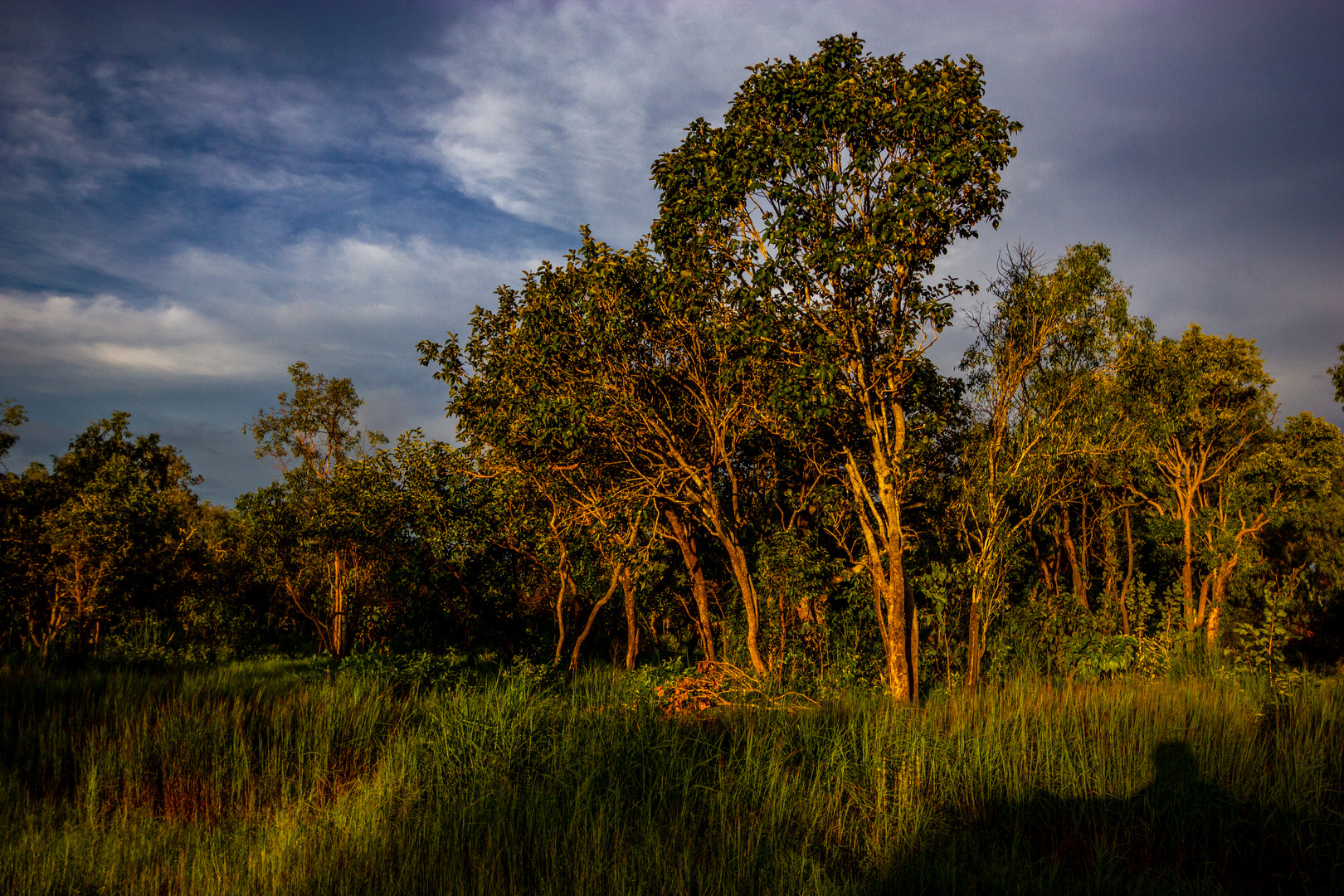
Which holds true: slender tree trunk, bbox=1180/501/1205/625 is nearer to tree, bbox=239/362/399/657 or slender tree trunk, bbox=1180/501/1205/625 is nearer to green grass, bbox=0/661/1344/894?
green grass, bbox=0/661/1344/894

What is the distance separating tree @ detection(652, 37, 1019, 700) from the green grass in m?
3.51

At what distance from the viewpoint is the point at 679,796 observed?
20.6 feet

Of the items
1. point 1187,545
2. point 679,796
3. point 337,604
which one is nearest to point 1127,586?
point 1187,545

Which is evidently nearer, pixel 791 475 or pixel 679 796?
pixel 679 796

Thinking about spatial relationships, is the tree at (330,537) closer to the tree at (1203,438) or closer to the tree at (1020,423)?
the tree at (1020,423)

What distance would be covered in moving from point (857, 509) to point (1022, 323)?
4290 mm

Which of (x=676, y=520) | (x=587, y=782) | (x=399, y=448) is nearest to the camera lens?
(x=587, y=782)

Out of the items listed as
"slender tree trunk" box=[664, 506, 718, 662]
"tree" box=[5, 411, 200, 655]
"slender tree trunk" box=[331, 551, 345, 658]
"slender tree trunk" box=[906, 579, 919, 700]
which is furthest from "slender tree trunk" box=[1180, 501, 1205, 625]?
"tree" box=[5, 411, 200, 655]

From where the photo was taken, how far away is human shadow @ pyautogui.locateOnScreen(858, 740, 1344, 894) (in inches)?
190

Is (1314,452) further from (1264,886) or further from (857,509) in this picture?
(1264,886)

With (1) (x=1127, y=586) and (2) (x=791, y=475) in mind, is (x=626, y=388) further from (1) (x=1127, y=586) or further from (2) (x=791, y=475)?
(1) (x=1127, y=586)

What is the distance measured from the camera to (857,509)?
1119cm

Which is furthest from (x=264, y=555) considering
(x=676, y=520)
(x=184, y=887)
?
(x=184, y=887)

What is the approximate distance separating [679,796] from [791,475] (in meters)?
9.34
